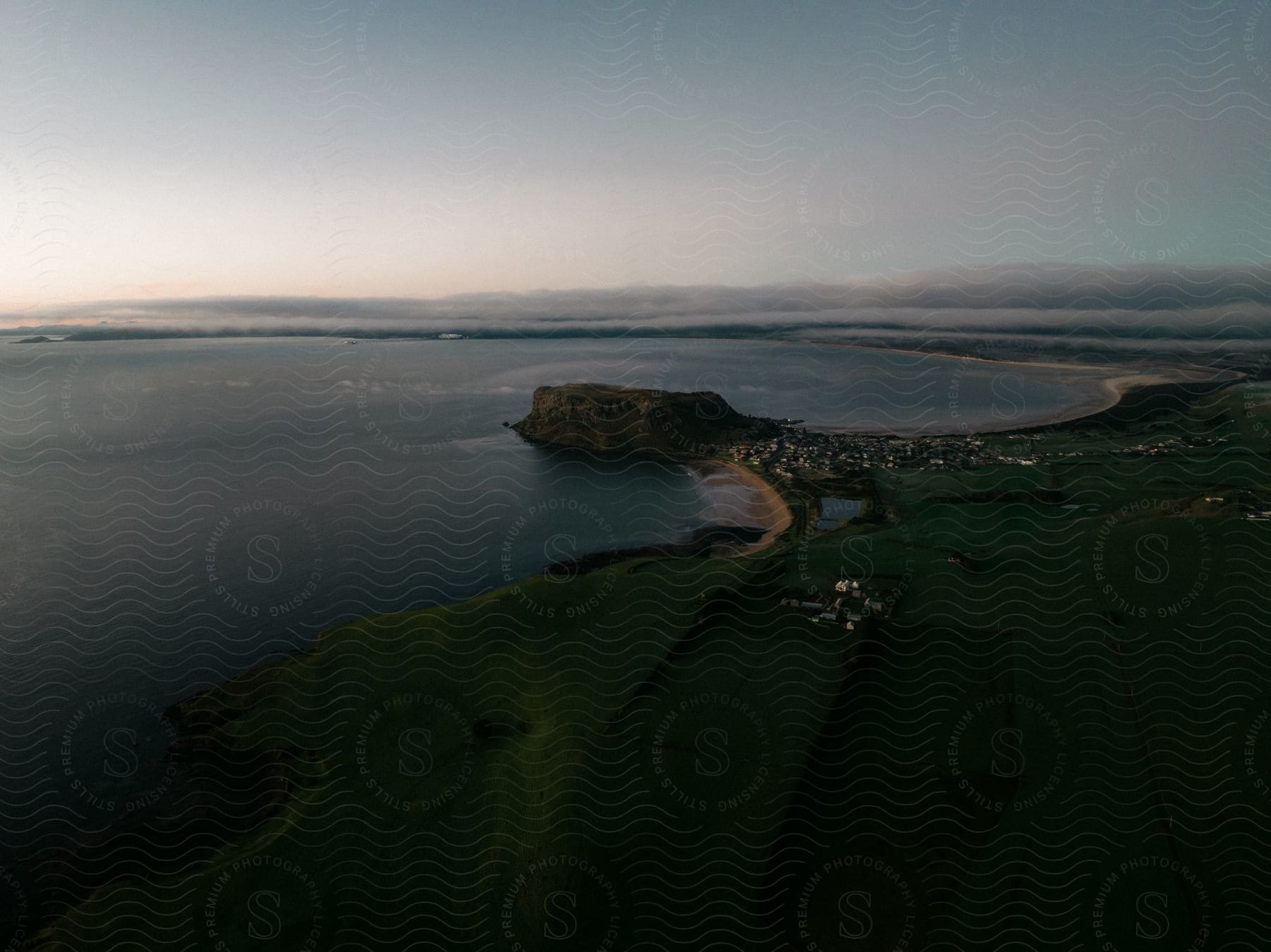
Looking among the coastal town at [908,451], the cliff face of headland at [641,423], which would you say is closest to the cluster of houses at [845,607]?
the coastal town at [908,451]

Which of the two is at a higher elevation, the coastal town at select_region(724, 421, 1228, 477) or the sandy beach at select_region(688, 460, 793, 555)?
the coastal town at select_region(724, 421, 1228, 477)

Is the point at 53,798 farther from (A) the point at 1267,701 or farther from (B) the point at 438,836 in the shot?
(A) the point at 1267,701

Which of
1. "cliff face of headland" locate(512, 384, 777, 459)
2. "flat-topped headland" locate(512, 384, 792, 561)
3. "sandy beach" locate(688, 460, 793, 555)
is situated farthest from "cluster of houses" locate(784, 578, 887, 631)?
"cliff face of headland" locate(512, 384, 777, 459)

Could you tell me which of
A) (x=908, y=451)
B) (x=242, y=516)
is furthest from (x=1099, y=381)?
(x=242, y=516)

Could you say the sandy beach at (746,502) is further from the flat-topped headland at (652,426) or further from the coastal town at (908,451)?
the coastal town at (908,451)

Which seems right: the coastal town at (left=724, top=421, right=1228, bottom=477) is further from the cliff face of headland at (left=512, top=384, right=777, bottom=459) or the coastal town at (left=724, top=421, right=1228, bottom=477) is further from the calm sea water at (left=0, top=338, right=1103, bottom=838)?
the calm sea water at (left=0, top=338, right=1103, bottom=838)

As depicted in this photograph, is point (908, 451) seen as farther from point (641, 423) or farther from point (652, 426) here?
point (641, 423)
